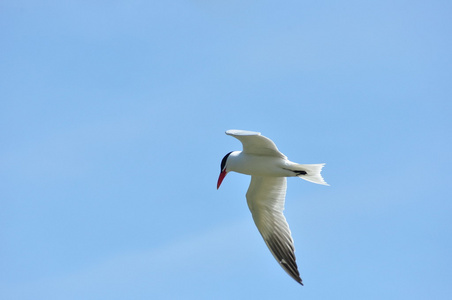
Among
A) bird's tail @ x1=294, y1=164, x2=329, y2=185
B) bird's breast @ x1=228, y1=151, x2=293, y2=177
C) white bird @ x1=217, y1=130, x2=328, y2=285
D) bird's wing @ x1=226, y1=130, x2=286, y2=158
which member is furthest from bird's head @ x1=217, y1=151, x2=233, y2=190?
bird's tail @ x1=294, y1=164, x2=329, y2=185

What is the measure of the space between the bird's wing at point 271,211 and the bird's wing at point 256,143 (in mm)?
1246

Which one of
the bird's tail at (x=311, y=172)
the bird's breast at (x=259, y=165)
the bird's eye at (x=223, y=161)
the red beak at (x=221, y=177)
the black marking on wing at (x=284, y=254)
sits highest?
the bird's eye at (x=223, y=161)

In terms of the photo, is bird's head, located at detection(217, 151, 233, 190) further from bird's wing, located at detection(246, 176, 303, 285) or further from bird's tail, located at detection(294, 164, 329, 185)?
bird's tail, located at detection(294, 164, 329, 185)

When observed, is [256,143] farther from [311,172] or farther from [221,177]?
[221,177]

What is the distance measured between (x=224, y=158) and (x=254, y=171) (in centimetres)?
82

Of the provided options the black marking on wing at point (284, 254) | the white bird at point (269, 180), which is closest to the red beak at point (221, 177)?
the white bird at point (269, 180)

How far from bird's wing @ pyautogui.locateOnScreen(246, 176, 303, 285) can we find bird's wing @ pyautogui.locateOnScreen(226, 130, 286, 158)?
4.09 ft

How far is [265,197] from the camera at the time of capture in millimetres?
12688

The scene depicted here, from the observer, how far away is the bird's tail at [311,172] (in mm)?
11250

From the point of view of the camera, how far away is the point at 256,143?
11086 mm

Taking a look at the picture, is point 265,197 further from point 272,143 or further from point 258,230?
point 272,143

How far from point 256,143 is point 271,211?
7.10ft

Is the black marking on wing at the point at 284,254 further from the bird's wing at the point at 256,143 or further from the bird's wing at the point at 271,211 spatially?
the bird's wing at the point at 256,143

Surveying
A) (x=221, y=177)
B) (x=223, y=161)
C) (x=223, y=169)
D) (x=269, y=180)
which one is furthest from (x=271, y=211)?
(x=223, y=161)
